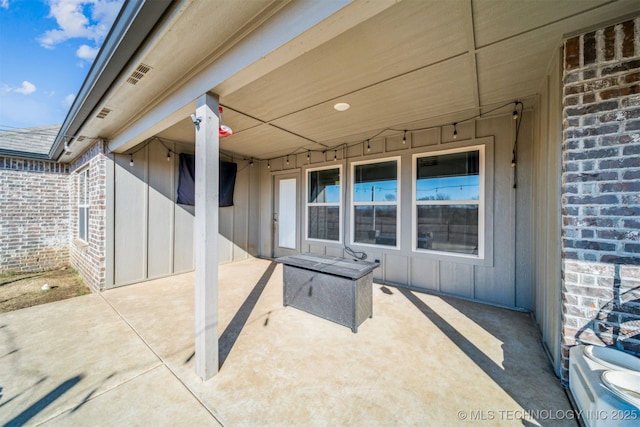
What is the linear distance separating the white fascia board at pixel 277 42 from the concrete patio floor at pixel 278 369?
2300mm

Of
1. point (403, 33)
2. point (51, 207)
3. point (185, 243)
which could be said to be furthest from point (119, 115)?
point (51, 207)

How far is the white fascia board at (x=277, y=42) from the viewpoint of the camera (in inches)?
52.0

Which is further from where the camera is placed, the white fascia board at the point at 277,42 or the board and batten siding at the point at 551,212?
the board and batten siding at the point at 551,212

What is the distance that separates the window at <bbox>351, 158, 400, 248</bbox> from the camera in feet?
14.0

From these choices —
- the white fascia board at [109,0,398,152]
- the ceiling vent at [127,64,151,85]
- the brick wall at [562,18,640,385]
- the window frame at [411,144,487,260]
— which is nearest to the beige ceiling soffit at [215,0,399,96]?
the white fascia board at [109,0,398,152]

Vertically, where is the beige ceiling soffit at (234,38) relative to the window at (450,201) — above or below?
above

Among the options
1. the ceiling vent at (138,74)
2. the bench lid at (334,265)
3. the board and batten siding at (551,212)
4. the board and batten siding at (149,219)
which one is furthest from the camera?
the board and batten siding at (149,219)

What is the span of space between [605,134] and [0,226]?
8827 millimetres

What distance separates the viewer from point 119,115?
302 cm

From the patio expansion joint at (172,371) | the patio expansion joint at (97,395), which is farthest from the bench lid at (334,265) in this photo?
the patio expansion joint at (97,395)

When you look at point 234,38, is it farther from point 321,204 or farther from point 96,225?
point 96,225

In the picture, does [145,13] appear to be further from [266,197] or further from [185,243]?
[266,197]

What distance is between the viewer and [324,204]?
5.25 metres

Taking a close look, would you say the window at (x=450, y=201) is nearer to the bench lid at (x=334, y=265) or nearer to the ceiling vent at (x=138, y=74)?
the bench lid at (x=334, y=265)
